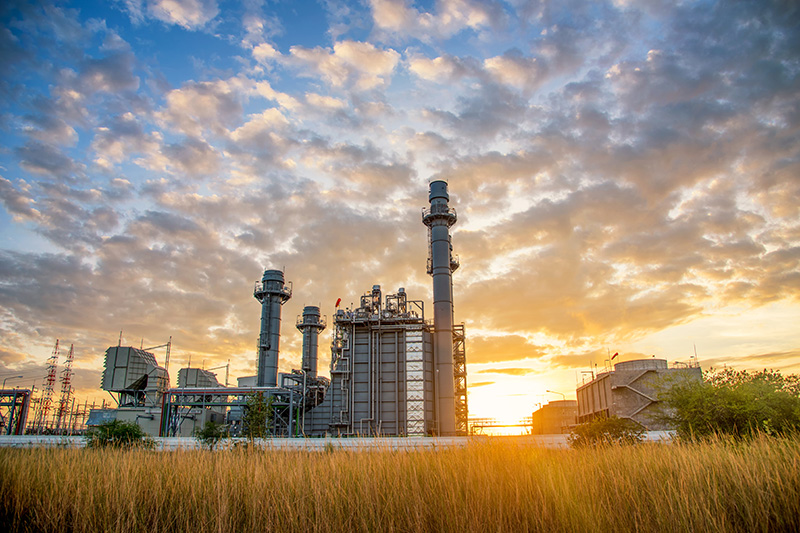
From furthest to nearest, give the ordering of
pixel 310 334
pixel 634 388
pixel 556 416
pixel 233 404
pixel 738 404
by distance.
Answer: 1. pixel 556 416
2. pixel 310 334
3. pixel 233 404
4. pixel 634 388
5. pixel 738 404

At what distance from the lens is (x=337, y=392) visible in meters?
57.7

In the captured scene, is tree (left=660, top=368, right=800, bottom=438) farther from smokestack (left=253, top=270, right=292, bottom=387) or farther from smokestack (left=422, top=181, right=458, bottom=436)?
smokestack (left=253, top=270, right=292, bottom=387)

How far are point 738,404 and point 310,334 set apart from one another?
6588cm

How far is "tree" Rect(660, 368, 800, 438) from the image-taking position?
23078 mm

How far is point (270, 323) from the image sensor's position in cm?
7212

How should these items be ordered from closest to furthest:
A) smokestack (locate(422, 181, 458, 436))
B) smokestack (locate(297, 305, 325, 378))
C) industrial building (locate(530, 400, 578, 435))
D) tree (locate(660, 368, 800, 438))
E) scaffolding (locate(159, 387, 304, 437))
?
tree (locate(660, 368, 800, 438)) → smokestack (locate(422, 181, 458, 436)) → scaffolding (locate(159, 387, 304, 437)) → smokestack (locate(297, 305, 325, 378)) → industrial building (locate(530, 400, 578, 435))

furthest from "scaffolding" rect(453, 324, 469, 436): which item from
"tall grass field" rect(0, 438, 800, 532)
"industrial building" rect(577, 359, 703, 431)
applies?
"tall grass field" rect(0, 438, 800, 532)

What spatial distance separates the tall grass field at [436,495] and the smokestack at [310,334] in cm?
6916

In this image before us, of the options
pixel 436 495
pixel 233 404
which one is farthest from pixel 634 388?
pixel 436 495

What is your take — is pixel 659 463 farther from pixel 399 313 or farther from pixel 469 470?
pixel 399 313

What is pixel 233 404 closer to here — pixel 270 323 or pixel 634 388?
pixel 270 323

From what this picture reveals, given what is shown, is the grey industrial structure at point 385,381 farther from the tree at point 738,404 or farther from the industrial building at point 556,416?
the industrial building at point 556,416

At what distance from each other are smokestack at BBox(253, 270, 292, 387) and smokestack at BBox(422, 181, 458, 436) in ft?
86.6

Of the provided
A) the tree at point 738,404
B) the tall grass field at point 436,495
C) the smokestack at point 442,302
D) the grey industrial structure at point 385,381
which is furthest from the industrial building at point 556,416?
the tall grass field at point 436,495
